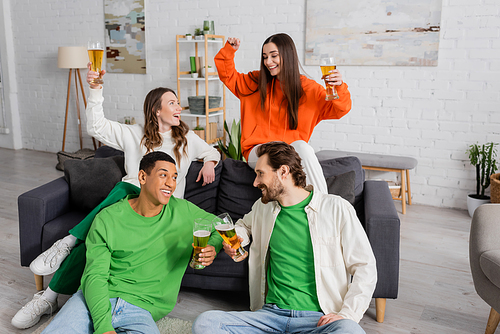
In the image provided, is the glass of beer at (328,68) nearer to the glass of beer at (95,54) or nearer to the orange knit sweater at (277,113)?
the orange knit sweater at (277,113)

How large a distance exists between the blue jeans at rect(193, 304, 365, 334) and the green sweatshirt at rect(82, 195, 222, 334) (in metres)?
0.33

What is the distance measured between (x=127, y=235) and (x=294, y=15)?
10.6 feet

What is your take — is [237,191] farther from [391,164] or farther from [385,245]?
[391,164]

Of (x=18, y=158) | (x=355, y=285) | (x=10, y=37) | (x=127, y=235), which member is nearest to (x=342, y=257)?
(x=355, y=285)

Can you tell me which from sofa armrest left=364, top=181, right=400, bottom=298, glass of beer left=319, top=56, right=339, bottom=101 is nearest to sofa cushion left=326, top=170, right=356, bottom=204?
sofa armrest left=364, top=181, right=400, bottom=298

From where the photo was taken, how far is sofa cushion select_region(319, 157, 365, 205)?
255cm

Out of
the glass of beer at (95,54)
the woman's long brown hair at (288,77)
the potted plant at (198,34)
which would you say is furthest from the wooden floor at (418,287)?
the potted plant at (198,34)

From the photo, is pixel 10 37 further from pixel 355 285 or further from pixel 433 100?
pixel 355 285

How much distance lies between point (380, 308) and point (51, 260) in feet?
5.47

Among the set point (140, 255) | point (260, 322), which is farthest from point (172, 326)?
point (260, 322)

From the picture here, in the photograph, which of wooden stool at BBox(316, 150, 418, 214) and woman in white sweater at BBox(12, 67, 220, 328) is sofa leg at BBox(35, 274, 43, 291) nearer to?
woman in white sweater at BBox(12, 67, 220, 328)

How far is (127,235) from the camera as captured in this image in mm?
1913

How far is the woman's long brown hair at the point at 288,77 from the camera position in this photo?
249cm

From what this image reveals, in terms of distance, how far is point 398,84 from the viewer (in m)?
4.09
